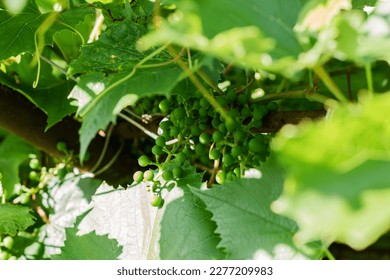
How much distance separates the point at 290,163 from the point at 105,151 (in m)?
1.07

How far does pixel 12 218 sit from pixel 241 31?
2.50ft

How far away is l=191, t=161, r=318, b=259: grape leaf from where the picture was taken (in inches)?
28.6

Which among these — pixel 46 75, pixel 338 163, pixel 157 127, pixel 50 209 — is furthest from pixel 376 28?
pixel 50 209

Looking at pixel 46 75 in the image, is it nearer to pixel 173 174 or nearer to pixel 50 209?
pixel 50 209

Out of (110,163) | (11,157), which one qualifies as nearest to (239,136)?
(110,163)

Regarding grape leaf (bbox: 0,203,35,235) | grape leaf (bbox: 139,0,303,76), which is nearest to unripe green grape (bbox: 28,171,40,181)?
grape leaf (bbox: 0,203,35,235)

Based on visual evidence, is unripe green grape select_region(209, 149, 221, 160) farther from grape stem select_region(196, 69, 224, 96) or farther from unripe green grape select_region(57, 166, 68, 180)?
unripe green grape select_region(57, 166, 68, 180)

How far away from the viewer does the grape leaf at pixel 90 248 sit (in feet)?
3.23

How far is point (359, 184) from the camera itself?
404 mm

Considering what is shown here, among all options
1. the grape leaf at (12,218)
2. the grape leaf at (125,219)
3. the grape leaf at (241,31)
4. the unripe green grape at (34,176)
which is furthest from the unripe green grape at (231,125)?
the unripe green grape at (34,176)

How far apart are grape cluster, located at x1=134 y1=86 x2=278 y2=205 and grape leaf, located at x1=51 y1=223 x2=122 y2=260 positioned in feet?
0.41

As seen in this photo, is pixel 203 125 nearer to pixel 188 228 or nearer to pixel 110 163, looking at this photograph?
pixel 188 228

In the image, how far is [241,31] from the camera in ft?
1.54

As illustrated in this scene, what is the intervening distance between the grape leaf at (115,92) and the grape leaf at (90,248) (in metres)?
0.31
